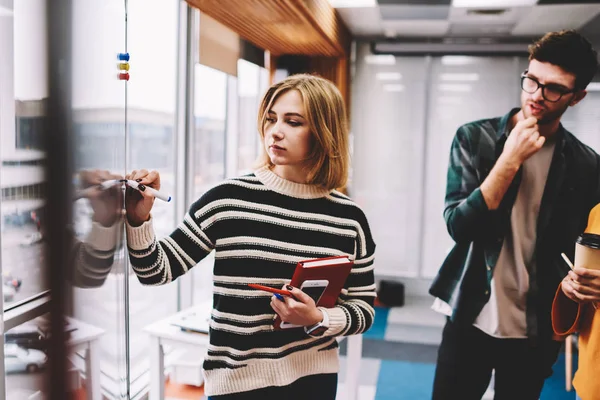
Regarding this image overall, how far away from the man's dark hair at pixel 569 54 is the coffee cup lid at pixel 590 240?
44 cm

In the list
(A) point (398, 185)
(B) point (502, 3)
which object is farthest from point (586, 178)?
(A) point (398, 185)

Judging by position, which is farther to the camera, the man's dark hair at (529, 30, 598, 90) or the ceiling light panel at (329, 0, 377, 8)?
the ceiling light panel at (329, 0, 377, 8)

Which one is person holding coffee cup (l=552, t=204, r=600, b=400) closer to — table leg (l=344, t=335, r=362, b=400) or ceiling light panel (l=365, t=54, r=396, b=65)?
table leg (l=344, t=335, r=362, b=400)

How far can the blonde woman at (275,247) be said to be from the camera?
110 centimetres

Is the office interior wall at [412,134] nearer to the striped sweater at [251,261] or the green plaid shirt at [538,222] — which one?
the green plaid shirt at [538,222]

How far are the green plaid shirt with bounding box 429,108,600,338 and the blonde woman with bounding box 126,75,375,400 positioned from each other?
43 cm

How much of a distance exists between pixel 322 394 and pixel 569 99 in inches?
40.9

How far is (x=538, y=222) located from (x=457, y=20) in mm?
3256

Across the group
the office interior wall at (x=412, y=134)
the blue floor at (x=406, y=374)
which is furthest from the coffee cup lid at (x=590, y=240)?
the office interior wall at (x=412, y=134)

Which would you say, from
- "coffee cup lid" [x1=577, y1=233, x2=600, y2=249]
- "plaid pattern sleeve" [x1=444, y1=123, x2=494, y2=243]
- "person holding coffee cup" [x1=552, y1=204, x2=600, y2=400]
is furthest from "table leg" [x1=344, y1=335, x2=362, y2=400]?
"coffee cup lid" [x1=577, y1=233, x2=600, y2=249]

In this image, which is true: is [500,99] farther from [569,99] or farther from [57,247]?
[57,247]

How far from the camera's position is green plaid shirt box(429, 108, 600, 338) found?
1.48m

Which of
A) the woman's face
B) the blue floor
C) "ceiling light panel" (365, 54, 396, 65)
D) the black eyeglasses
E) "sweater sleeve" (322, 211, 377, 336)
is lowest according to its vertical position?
the blue floor

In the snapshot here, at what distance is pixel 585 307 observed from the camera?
1371mm
